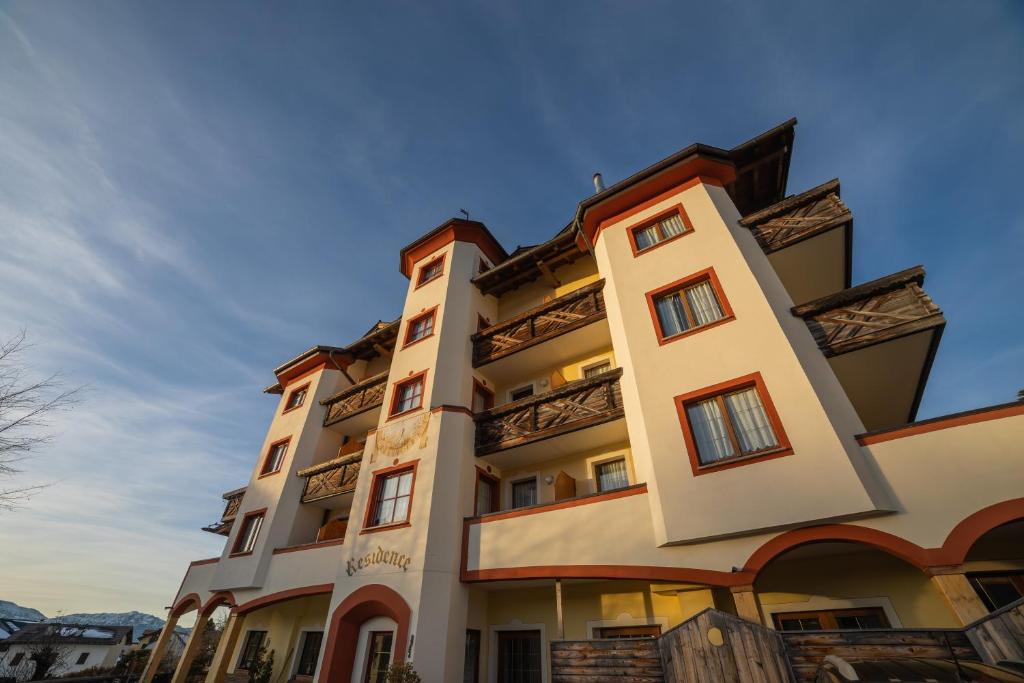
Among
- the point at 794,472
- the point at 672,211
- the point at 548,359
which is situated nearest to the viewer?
the point at 794,472

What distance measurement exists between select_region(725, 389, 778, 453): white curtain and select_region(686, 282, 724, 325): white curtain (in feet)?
6.28

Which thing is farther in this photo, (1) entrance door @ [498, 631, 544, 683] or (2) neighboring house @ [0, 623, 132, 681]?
(2) neighboring house @ [0, 623, 132, 681]

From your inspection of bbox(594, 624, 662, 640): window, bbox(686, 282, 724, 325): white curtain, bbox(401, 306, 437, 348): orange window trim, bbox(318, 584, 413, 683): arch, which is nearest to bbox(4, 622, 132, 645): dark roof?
bbox(318, 584, 413, 683): arch

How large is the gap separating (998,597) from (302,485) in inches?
738

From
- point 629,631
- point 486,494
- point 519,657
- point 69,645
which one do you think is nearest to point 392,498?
point 486,494

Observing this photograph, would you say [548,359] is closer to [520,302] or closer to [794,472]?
[520,302]

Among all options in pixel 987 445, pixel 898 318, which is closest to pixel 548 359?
pixel 898 318

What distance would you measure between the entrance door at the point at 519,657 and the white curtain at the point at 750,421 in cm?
709

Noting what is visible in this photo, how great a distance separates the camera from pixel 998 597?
7215mm

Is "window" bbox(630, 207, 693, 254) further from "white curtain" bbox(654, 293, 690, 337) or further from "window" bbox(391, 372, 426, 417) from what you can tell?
"window" bbox(391, 372, 426, 417)

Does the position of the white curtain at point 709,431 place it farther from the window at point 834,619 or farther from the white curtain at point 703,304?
→ the window at point 834,619

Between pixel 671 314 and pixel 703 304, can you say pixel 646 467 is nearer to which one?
pixel 671 314

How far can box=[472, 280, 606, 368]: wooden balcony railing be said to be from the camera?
12.6m

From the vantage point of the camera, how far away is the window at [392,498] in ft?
38.1
